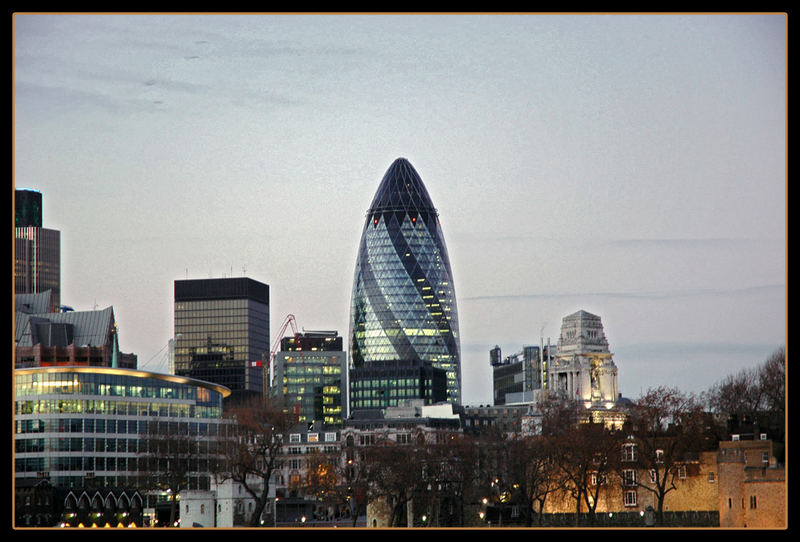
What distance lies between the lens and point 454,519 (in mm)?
134125

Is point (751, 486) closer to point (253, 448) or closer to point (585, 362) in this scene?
point (253, 448)

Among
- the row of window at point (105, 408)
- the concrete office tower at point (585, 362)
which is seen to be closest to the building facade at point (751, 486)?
the concrete office tower at point (585, 362)

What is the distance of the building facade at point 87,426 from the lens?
138 metres

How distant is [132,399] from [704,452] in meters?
62.1

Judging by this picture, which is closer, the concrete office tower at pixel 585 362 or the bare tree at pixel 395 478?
the bare tree at pixel 395 478

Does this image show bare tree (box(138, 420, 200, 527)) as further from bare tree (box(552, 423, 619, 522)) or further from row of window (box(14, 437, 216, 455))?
bare tree (box(552, 423, 619, 522))

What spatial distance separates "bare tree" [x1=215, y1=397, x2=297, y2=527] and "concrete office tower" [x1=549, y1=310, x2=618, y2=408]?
38.4 m

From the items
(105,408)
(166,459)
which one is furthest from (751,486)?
(105,408)

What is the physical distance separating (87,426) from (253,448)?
21.5m

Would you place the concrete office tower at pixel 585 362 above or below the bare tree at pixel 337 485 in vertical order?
above

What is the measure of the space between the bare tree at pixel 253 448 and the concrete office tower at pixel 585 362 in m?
38.4

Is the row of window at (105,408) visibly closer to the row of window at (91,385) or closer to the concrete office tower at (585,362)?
the row of window at (91,385)
